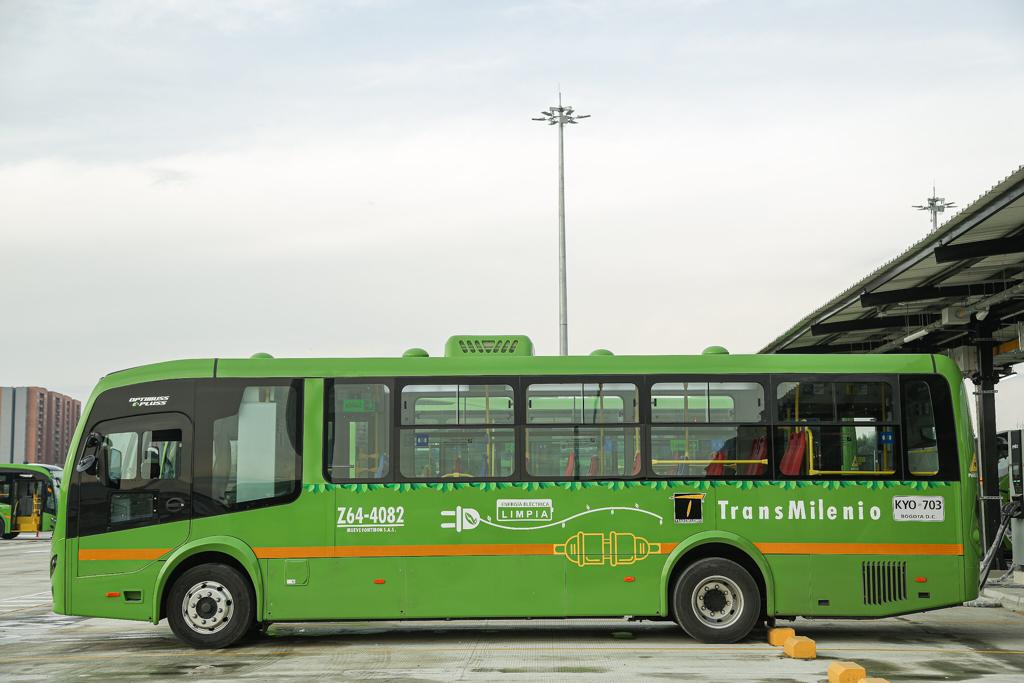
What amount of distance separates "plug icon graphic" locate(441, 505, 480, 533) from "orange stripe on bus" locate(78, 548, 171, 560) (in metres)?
3.03

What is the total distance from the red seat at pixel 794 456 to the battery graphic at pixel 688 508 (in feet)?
3.26

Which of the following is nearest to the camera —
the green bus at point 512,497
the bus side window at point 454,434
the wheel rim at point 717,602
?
the green bus at point 512,497

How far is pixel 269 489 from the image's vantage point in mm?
12727

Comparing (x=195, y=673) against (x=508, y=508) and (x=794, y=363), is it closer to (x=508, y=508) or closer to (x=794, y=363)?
(x=508, y=508)

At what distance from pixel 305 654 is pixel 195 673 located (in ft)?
4.95

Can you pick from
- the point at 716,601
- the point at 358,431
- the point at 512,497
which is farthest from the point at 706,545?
the point at 358,431

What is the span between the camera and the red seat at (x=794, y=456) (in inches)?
506

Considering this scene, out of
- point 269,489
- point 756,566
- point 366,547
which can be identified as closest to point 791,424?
point 756,566

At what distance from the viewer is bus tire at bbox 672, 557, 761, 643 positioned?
1266cm

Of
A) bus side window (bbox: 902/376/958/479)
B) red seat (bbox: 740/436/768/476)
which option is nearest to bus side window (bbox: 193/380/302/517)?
red seat (bbox: 740/436/768/476)

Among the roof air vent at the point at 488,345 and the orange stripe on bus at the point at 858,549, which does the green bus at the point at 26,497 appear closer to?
the roof air vent at the point at 488,345

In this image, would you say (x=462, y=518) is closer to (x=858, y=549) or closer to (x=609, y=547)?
(x=609, y=547)

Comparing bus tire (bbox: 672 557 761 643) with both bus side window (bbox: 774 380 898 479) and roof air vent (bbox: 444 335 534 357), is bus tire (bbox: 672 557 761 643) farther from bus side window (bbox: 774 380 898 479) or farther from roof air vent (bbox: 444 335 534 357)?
roof air vent (bbox: 444 335 534 357)

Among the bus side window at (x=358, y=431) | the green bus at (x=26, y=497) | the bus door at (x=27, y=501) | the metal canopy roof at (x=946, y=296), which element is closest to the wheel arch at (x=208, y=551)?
the bus side window at (x=358, y=431)
